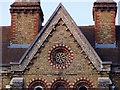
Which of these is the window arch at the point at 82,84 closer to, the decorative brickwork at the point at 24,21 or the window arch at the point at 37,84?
the window arch at the point at 37,84

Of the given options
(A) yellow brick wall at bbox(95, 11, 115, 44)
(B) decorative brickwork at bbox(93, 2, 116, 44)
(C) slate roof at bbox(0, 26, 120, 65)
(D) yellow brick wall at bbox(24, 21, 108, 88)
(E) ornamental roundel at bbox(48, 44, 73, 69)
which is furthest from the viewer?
(B) decorative brickwork at bbox(93, 2, 116, 44)

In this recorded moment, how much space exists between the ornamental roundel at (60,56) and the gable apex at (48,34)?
110 centimetres

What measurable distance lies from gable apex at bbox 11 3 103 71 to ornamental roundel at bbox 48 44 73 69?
3.62 ft

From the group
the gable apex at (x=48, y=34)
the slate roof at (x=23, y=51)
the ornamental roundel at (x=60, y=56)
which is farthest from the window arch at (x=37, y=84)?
the slate roof at (x=23, y=51)

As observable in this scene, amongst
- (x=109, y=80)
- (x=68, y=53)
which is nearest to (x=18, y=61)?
(x=68, y=53)

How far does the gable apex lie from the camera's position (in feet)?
141

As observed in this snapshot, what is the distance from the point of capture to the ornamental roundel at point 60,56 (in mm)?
43562

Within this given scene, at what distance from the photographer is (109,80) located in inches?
1677

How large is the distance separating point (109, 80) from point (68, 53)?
13.6ft

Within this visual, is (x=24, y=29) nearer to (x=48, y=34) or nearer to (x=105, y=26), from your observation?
(x=48, y=34)

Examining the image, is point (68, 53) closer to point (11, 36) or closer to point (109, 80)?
point (109, 80)

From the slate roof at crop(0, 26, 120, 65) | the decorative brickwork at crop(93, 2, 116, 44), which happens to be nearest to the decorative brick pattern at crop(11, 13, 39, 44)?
the slate roof at crop(0, 26, 120, 65)

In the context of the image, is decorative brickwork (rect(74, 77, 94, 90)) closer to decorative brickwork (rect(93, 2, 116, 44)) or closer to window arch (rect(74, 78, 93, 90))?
window arch (rect(74, 78, 93, 90))

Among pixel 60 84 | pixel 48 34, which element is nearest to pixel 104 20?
pixel 48 34
